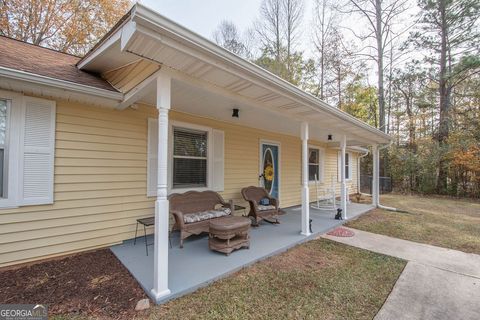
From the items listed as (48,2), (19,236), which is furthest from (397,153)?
(48,2)

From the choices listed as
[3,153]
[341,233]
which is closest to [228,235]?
[341,233]

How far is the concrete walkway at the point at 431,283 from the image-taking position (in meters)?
2.29

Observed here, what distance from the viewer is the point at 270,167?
6.86m

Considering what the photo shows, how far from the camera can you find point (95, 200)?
11.8 feet

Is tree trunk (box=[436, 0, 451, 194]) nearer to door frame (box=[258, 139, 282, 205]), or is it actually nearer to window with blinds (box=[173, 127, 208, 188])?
door frame (box=[258, 139, 282, 205])

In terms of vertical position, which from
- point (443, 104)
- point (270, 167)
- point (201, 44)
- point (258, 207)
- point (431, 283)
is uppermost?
point (443, 104)

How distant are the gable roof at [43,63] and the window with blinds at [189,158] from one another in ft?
5.10

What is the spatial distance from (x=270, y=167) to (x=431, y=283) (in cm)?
447

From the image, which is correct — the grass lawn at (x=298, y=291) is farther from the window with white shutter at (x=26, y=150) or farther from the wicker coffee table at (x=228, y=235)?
the window with white shutter at (x=26, y=150)

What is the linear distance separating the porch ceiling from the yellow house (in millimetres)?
12

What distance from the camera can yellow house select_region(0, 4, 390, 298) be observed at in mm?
2359

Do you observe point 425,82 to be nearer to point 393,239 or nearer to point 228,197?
point 393,239

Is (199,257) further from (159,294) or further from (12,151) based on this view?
(12,151)

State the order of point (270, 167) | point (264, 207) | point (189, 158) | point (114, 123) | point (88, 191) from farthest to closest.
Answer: point (270, 167) → point (264, 207) → point (189, 158) → point (114, 123) → point (88, 191)
